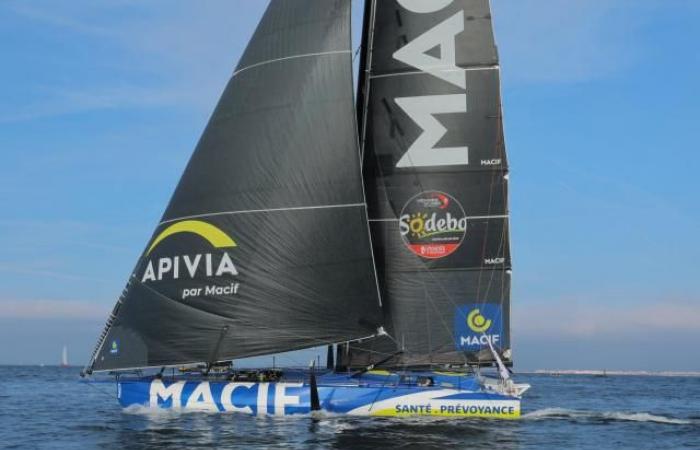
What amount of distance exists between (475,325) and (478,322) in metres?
0.12

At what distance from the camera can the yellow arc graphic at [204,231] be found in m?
23.1

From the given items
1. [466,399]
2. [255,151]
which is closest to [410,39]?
[255,151]

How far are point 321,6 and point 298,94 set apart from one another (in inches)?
103

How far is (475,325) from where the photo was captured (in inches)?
972

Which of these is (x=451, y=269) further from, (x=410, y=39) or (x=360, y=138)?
(x=410, y=39)

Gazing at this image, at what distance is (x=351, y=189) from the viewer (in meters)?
23.3

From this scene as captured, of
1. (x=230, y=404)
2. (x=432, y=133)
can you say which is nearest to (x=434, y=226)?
(x=432, y=133)

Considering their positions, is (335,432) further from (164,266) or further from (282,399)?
(164,266)

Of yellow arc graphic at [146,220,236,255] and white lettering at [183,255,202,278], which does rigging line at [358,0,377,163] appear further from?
white lettering at [183,255,202,278]

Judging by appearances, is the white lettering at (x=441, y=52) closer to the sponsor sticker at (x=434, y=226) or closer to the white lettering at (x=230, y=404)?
the sponsor sticker at (x=434, y=226)

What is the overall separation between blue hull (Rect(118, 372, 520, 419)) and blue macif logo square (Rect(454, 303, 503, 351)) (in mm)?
1637

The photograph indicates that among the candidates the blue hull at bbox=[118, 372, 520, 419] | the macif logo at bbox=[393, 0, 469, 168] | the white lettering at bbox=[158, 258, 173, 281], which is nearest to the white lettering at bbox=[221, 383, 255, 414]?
the blue hull at bbox=[118, 372, 520, 419]

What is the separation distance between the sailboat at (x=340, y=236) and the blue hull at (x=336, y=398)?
0.04 meters

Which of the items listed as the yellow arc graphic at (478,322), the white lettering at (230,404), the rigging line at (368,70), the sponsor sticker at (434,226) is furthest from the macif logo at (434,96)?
the white lettering at (230,404)
